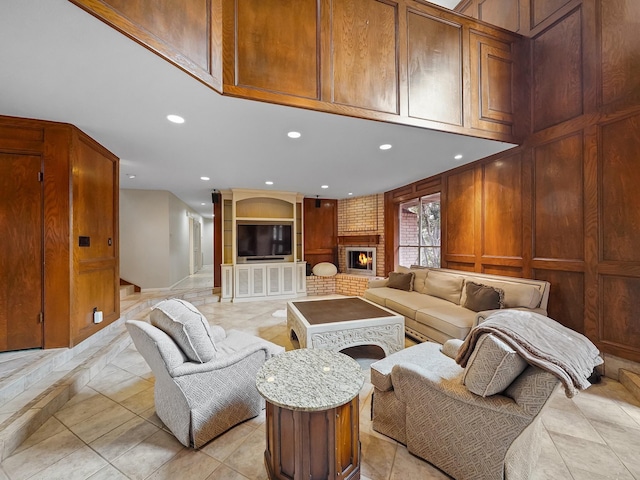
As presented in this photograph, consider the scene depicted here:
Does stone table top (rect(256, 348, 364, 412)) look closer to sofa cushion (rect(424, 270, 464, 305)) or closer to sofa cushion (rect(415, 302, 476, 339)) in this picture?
sofa cushion (rect(415, 302, 476, 339))

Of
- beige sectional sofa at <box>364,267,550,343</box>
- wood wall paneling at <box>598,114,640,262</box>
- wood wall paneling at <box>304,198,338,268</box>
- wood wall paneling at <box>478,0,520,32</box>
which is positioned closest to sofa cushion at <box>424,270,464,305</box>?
beige sectional sofa at <box>364,267,550,343</box>

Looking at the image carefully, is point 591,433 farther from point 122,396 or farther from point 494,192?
point 122,396

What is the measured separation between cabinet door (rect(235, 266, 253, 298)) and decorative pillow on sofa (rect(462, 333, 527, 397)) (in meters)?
4.85

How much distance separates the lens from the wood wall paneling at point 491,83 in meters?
2.79

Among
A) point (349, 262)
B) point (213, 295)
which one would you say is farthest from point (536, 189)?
point (213, 295)

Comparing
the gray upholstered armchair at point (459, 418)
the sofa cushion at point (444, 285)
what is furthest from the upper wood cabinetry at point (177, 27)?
the sofa cushion at point (444, 285)

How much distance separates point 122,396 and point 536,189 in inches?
182

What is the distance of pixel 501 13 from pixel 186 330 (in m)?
5.13

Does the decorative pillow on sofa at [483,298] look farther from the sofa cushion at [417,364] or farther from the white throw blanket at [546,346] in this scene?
the white throw blanket at [546,346]

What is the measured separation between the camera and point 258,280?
5.69m

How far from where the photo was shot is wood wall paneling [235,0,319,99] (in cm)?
202

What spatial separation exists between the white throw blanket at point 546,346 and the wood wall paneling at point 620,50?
7.95ft

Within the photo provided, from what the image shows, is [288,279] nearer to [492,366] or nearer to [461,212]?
[461,212]

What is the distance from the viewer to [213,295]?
5.73 m
